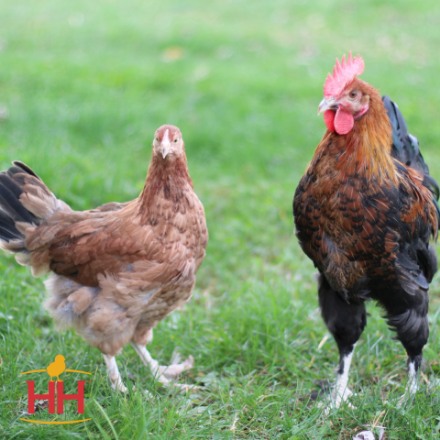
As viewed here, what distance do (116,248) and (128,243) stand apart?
88mm

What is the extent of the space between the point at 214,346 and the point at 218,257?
1396 mm

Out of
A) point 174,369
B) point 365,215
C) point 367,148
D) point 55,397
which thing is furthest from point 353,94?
point 55,397

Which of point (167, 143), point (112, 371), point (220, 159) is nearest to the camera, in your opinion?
point (167, 143)

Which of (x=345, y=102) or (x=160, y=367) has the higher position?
(x=345, y=102)

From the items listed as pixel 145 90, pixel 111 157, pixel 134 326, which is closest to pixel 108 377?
pixel 134 326

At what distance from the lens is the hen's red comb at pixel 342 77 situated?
259 centimetres

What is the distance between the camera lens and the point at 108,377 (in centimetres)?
301

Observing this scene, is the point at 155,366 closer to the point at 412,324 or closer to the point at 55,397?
the point at 55,397

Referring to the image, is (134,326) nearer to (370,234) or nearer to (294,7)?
(370,234)

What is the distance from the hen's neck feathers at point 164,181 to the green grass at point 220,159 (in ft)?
3.75

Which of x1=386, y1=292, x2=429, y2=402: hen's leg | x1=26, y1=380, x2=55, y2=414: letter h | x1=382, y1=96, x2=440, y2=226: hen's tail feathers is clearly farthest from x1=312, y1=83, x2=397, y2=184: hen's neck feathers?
x1=26, y1=380, x2=55, y2=414: letter h

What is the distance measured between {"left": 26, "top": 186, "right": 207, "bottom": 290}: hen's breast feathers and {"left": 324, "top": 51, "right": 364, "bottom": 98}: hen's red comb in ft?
3.45

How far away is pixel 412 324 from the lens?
9.48ft

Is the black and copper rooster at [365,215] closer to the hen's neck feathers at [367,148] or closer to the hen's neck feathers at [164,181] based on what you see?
the hen's neck feathers at [367,148]
